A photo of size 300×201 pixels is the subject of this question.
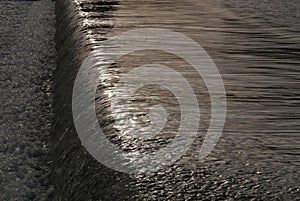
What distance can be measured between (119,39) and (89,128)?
0.76 m

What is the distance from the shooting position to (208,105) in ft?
5.63

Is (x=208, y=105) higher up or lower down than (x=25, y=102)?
higher up

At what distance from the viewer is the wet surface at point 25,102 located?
6.38ft

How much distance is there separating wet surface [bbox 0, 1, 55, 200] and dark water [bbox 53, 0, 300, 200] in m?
0.08

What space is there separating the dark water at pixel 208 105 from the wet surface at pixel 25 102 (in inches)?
3.1

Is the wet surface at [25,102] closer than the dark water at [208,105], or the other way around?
the dark water at [208,105]

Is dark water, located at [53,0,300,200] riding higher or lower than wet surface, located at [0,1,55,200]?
higher

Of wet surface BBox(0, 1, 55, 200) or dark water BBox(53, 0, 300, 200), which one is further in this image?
wet surface BBox(0, 1, 55, 200)

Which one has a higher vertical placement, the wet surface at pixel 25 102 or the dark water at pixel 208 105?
the dark water at pixel 208 105

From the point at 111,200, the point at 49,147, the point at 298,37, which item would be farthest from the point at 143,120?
the point at 298,37

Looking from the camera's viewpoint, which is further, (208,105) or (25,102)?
(25,102)

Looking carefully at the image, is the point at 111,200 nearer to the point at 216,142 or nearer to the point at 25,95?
the point at 216,142

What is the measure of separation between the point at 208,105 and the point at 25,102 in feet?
3.90

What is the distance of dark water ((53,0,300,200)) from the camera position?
130 cm
